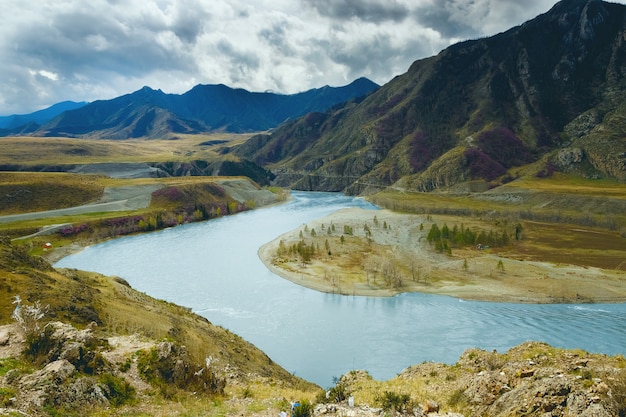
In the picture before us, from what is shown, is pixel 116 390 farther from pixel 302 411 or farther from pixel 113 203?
pixel 113 203

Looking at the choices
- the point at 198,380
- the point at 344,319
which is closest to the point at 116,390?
the point at 198,380

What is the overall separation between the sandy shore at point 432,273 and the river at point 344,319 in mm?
2701

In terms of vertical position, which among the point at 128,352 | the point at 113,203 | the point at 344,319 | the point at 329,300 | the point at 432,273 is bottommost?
the point at 344,319

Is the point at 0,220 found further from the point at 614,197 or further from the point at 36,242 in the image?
the point at 614,197

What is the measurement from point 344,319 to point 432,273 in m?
26.7

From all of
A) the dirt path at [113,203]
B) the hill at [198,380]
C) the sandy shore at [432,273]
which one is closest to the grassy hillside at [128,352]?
the hill at [198,380]

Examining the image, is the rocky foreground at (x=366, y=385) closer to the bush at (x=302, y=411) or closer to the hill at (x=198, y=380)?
the hill at (x=198, y=380)

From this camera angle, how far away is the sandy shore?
61312mm

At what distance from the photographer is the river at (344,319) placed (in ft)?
141

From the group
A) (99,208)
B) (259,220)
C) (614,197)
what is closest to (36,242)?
(99,208)

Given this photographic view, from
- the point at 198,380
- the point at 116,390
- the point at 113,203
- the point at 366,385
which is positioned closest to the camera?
the point at 116,390

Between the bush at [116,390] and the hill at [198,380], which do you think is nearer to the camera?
the hill at [198,380]

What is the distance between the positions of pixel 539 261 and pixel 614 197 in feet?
211

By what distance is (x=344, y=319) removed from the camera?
5344cm
